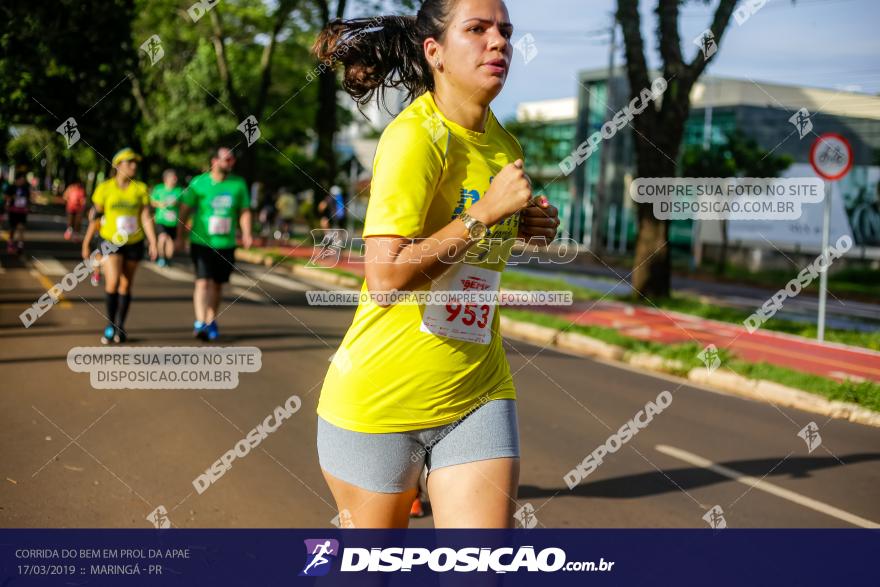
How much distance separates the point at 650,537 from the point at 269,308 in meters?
10.1

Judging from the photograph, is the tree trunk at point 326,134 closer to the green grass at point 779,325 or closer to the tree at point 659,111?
the tree at point 659,111

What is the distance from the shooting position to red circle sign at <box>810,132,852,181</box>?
1156cm

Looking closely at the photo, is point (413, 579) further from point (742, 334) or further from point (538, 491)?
point (742, 334)

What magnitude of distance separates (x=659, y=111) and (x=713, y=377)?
8.58 meters

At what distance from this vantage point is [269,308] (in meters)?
14.0

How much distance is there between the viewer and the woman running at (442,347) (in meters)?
2.26

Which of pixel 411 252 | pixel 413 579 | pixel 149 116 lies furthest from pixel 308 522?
pixel 149 116

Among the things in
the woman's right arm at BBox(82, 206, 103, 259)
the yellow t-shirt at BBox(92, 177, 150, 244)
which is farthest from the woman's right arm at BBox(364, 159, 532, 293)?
the woman's right arm at BBox(82, 206, 103, 259)

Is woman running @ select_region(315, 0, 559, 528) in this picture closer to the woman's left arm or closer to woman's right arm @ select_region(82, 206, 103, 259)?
the woman's left arm

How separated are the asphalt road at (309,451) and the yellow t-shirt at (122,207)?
116 cm

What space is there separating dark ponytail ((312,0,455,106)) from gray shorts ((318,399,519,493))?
1.01 metres

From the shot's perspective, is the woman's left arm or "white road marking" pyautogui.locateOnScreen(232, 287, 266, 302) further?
"white road marking" pyautogui.locateOnScreen(232, 287, 266, 302)

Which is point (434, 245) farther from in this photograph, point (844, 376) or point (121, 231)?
point (844, 376)

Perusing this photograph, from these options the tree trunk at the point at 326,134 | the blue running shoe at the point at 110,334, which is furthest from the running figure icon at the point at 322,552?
the tree trunk at the point at 326,134
